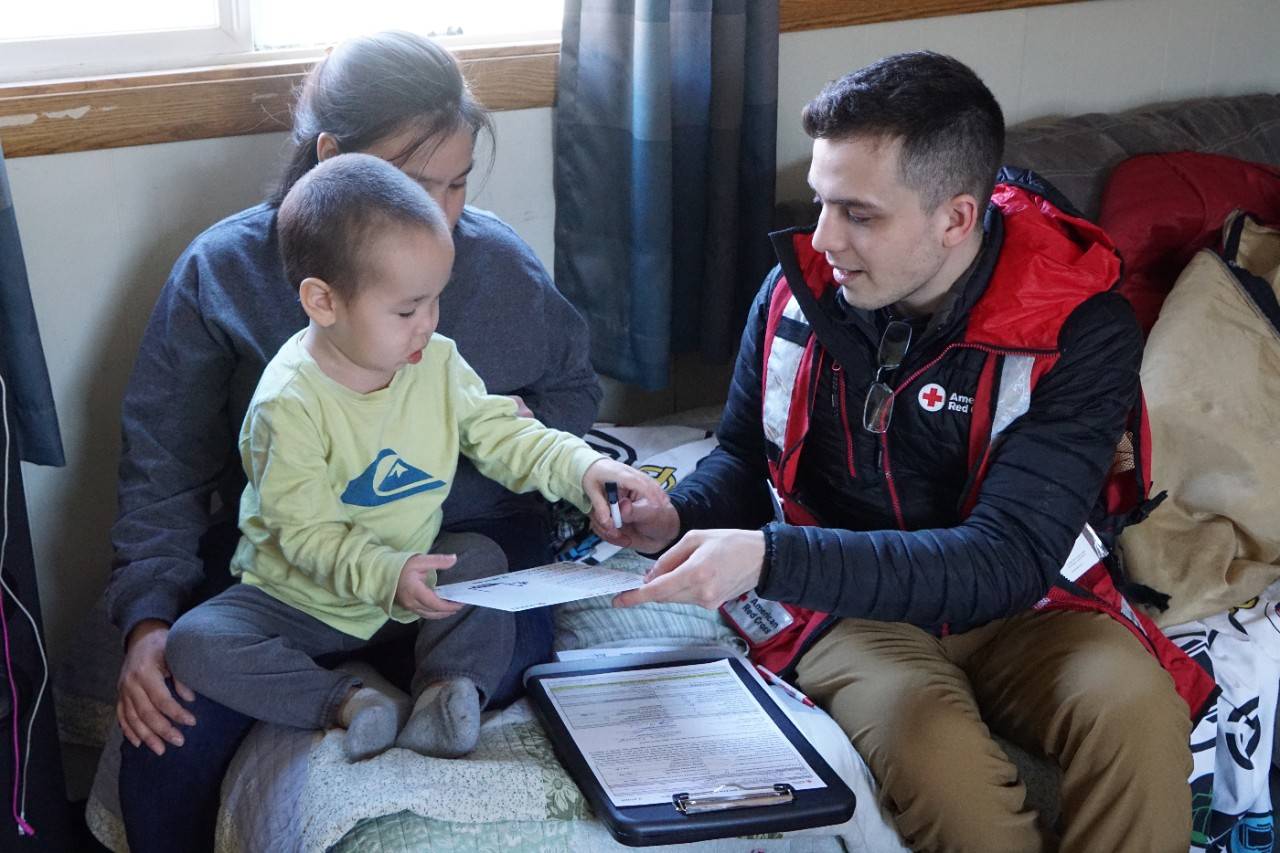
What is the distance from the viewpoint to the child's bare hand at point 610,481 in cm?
162

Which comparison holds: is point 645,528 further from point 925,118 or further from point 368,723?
point 925,118

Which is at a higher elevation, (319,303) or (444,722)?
(319,303)

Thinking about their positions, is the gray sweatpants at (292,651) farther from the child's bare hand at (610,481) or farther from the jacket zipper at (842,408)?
the jacket zipper at (842,408)

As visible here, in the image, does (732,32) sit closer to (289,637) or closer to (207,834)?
(289,637)

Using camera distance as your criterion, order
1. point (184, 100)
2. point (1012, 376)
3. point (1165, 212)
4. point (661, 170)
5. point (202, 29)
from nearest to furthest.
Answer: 1. point (1012, 376)
2. point (184, 100)
3. point (202, 29)
4. point (661, 170)
5. point (1165, 212)

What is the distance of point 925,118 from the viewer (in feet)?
5.45

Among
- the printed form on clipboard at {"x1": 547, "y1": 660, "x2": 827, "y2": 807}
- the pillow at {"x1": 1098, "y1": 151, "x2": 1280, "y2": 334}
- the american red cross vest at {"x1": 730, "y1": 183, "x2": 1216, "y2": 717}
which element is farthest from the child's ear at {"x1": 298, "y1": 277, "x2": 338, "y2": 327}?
the pillow at {"x1": 1098, "y1": 151, "x2": 1280, "y2": 334}

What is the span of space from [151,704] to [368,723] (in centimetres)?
27

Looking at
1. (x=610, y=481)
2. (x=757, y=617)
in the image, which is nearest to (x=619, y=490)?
(x=610, y=481)

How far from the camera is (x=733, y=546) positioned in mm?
1527

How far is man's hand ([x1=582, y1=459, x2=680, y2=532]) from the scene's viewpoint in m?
1.62

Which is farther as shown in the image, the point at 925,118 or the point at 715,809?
the point at 925,118

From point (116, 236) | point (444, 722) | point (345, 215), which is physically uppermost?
point (345, 215)

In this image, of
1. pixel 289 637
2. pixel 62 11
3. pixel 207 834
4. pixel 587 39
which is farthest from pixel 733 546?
pixel 62 11
